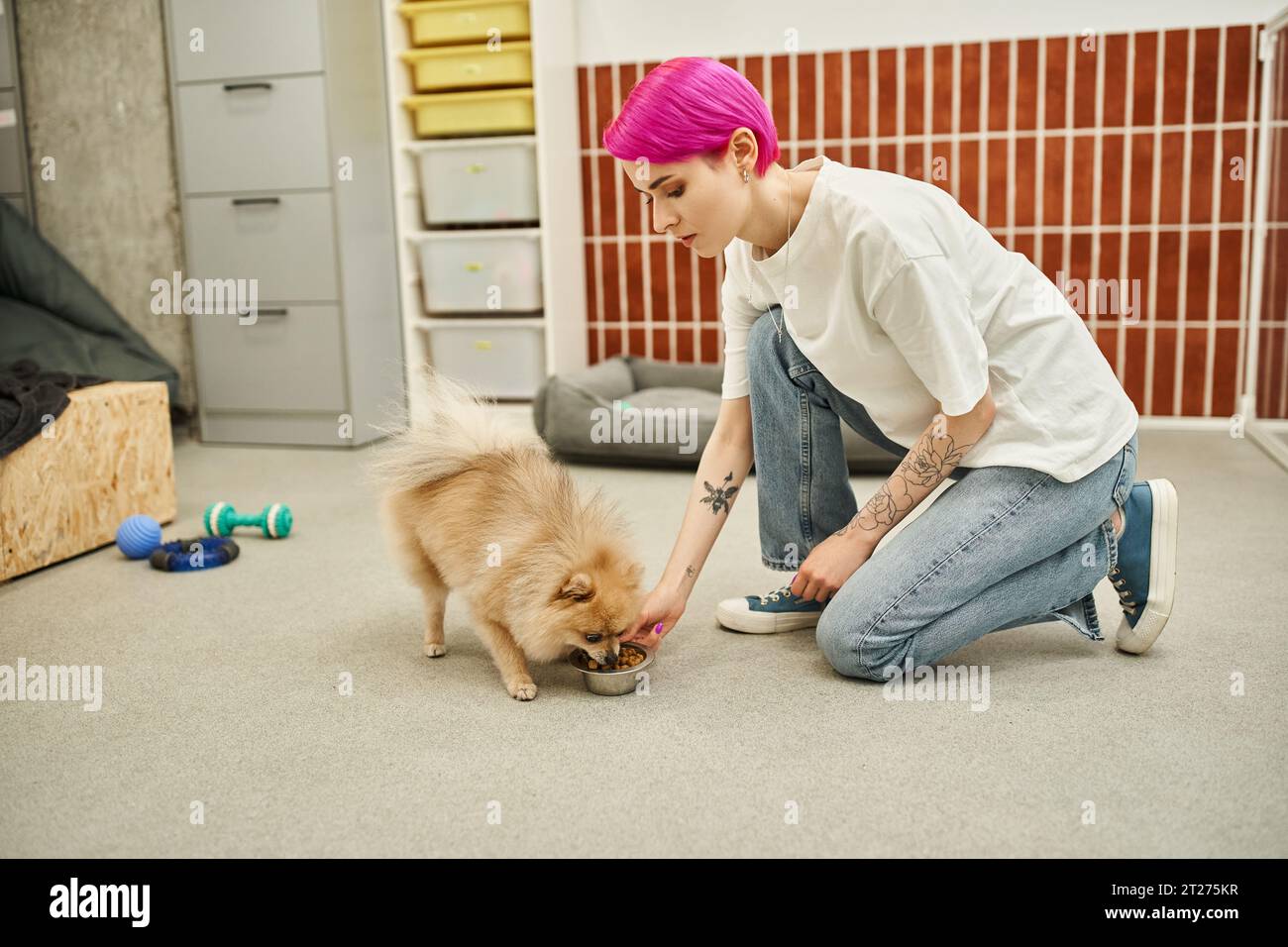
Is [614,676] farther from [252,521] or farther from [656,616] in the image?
[252,521]

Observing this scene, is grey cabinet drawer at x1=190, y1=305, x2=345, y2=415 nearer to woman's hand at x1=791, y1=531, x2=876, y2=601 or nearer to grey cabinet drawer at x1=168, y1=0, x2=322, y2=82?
grey cabinet drawer at x1=168, y1=0, x2=322, y2=82

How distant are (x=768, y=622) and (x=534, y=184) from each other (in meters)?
2.45

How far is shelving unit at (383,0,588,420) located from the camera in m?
4.06

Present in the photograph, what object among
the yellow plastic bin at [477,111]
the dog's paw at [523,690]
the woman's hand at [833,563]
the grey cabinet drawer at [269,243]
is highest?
the yellow plastic bin at [477,111]

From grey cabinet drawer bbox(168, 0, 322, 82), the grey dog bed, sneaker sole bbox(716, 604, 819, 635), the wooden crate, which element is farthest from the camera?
grey cabinet drawer bbox(168, 0, 322, 82)

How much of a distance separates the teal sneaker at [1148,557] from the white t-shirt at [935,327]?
0.15m

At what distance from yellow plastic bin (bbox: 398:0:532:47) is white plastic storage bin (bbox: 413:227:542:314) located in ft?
2.28

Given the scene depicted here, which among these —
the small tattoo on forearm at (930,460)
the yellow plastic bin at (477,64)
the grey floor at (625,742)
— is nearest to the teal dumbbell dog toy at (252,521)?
the grey floor at (625,742)

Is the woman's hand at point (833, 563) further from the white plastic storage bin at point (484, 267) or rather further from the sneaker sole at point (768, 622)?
the white plastic storage bin at point (484, 267)

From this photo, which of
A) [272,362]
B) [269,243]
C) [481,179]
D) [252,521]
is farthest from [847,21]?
[252,521]

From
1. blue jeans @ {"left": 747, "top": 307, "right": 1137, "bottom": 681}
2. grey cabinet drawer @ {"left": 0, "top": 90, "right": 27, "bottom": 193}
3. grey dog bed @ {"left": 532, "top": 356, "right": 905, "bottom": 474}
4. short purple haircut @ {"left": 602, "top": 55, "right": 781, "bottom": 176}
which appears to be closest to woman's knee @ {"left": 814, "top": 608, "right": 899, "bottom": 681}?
blue jeans @ {"left": 747, "top": 307, "right": 1137, "bottom": 681}

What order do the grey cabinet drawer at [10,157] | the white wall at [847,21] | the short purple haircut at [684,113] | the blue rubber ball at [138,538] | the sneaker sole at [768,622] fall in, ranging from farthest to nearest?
the grey cabinet drawer at [10,157] → the white wall at [847,21] → the blue rubber ball at [138,538] → the sneaker sole at [768,622] → the short purple haircut at [684,113]

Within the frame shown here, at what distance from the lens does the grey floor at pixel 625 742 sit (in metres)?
1.43

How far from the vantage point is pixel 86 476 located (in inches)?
111
